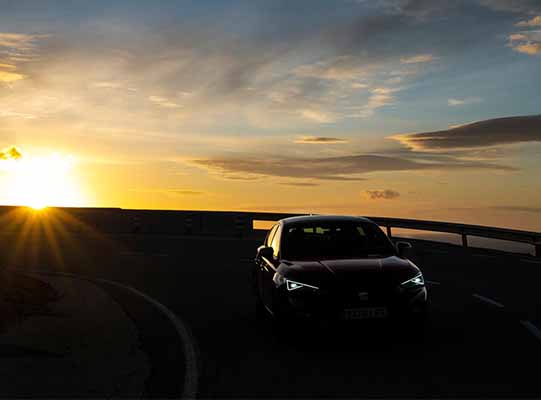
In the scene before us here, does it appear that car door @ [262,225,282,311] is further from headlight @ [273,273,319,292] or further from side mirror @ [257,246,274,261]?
headlight @ [273,273,319,292]

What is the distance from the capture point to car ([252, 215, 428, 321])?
343 inches

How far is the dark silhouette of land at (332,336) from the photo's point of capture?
7.23 metres

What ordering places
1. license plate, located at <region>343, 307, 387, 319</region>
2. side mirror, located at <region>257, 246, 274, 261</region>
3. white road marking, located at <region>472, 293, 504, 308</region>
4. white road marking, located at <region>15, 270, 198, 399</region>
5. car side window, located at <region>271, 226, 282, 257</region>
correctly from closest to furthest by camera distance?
white road marking, located at <region>15, 270, 198, 399</region>
license plate, located at <region>343, 307, 387, 319</region>
side mirror, located at <region>257, 246, 274, 261</region>
car side window, located at <region>271, 226, 282, 257</region>
white road marking, located at <region>472, 293, 504, 308</region>

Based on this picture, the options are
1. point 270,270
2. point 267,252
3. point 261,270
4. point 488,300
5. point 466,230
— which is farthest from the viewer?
point 466,230

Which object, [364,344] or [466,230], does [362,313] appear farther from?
[466,230]

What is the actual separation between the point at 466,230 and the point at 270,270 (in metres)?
17.9

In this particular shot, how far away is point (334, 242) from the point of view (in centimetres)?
1051

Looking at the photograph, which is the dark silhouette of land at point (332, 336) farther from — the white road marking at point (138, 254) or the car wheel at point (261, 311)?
the white road marking at point (138, 254)

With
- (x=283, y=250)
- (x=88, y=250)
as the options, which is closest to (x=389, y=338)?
(x=283, y=250)

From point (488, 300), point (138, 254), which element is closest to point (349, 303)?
point (488, 300)

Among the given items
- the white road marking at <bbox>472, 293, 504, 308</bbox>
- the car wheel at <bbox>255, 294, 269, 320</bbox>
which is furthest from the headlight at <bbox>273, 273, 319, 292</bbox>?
the white road marking at <bbox>472, 293, 504, 308</bbox>

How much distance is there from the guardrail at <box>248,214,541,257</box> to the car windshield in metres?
15.0

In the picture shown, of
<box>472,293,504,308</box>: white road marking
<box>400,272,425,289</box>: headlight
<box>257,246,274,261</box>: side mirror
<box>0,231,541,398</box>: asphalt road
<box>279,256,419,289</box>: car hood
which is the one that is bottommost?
<box>472,293,504,308</box>: white road marking

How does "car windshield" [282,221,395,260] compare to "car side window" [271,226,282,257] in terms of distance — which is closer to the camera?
"car windshield" [282,221,395,260]
